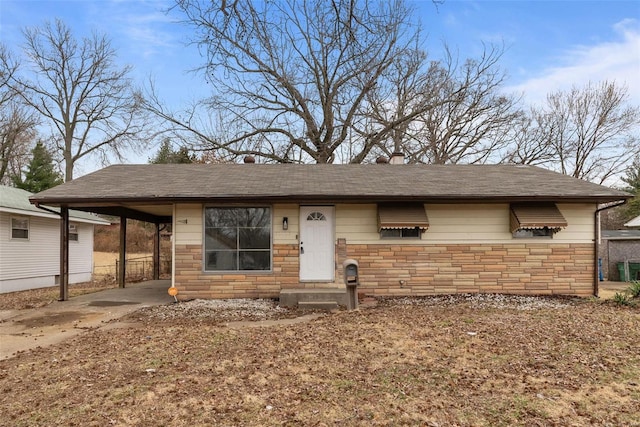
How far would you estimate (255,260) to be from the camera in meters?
9.00

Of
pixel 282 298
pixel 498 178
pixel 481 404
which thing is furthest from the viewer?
pixel 498 178

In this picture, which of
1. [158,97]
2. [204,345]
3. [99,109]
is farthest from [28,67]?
[204,345]

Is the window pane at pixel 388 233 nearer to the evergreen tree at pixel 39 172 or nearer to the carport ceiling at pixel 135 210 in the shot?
the carport ceiling at pixel 135 210

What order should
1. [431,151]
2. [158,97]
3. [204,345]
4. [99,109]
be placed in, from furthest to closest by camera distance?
1. [99,109]
2. [431,151]
3. [158,97]
4. [204,345]

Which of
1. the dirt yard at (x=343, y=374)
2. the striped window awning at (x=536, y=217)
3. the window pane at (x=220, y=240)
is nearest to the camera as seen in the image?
the dirt yard at (x=343, y=374)

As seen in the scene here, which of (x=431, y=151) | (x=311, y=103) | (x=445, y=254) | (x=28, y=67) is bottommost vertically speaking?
(x=445, y=254)

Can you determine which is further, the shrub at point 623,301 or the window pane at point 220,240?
the window pane at point 220,240

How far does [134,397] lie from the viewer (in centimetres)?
360

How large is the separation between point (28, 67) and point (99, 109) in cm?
400

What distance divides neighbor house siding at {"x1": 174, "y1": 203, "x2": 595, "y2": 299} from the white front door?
146mm

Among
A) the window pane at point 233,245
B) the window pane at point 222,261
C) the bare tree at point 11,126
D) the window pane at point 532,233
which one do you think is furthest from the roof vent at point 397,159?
the bare tree at point 11,126

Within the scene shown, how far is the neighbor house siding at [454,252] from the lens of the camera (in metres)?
9.04

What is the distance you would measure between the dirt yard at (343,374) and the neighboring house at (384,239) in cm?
229

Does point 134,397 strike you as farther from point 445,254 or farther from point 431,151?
point 431,151
